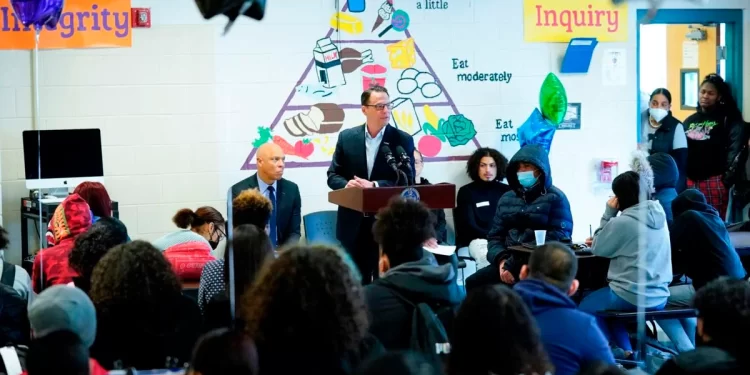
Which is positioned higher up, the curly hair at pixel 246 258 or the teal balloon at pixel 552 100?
the teal balloon at pixel 552 100

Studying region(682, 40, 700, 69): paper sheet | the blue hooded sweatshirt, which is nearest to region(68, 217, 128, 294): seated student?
the blue hooded sweatshirt

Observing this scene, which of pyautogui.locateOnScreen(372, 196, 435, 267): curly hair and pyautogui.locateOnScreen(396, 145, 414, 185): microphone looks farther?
pyautogui.locateOnScreen(396, 145, 414, 185): microphone

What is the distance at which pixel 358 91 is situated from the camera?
7188 millimetres

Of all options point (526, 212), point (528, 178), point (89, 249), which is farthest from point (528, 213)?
point (89, 249)

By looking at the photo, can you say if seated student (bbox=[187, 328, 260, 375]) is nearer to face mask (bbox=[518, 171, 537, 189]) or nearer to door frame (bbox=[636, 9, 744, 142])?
face mask (bbox=[518, 171, 537, 189])

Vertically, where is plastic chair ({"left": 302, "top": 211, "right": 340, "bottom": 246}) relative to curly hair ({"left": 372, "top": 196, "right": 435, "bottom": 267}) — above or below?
below

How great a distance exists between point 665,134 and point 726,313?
4901 millimetres

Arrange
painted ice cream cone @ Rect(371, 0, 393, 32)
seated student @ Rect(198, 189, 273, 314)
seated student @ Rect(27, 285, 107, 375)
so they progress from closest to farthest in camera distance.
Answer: seated student @ Rect(27, 285, 107, 375) → seated student @ Rect(198, 189, 273, 314) → painted ice cream cone @ Rect(371, 0, 393, 32)

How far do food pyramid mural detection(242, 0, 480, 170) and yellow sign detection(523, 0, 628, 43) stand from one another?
0.87 m

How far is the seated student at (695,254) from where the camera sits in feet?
17.7

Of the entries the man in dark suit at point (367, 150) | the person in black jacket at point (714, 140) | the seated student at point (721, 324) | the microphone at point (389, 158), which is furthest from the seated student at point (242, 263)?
the person in black jacket at point (714, 140)

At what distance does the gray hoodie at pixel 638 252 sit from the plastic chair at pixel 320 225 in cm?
241

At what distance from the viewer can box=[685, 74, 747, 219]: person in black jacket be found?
25.6 ft

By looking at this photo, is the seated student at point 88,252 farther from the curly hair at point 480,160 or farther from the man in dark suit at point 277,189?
the curly hair at point 480,160
